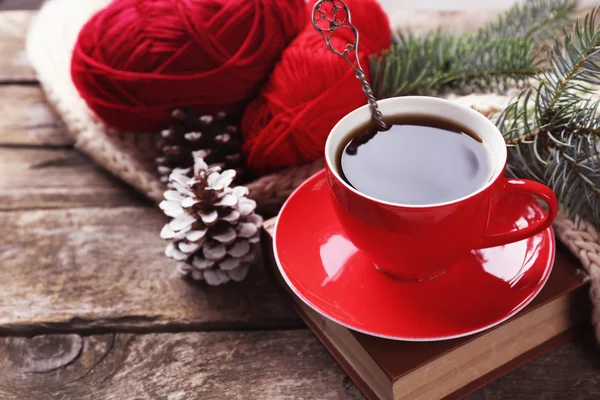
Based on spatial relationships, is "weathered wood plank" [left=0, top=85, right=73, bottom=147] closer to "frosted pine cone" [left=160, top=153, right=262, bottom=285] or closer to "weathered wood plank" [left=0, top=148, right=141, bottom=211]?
"weathered wood plank" [left=0, top=148, right=141, bottom=211]

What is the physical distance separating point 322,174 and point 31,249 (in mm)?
330

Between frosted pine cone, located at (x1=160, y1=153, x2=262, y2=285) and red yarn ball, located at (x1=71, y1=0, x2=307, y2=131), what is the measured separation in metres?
0.09

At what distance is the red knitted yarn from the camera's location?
629 mm

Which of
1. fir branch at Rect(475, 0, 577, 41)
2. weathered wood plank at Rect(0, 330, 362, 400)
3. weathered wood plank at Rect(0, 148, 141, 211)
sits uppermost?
fir branch at Rect(475, 0, 577, 41)

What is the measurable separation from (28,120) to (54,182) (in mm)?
133

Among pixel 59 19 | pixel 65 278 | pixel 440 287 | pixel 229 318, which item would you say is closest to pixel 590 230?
pixel 440 287

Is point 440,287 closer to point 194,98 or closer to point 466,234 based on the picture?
point 466,234

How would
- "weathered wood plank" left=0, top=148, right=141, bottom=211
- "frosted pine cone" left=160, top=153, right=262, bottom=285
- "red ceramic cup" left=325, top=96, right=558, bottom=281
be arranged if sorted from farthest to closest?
"weathered wood plank" left=0, top=148, right=141, bottom=211
"frosted pine cone" left=160, top=153, right=262, bottom=285
"red ceramic cup" left=325, top=96, right=558, bottom=281

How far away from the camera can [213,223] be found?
59 centimetres

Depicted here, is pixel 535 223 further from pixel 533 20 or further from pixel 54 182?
pixel 54 182

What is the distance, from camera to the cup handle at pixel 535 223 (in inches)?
18.2

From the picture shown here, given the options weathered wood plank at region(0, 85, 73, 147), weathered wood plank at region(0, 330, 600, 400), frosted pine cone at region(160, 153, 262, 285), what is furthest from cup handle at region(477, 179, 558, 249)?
weathered wood plank at region(0, 85, 73, 147)

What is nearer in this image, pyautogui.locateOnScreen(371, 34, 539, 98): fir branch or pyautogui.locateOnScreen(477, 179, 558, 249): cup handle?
pyautogui.locateOnScreen(477, 179, 558, 249): cup handle

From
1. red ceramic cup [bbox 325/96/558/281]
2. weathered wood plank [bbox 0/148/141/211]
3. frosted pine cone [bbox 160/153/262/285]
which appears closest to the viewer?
red ceramic cup [bbox 325/96/558/281]
